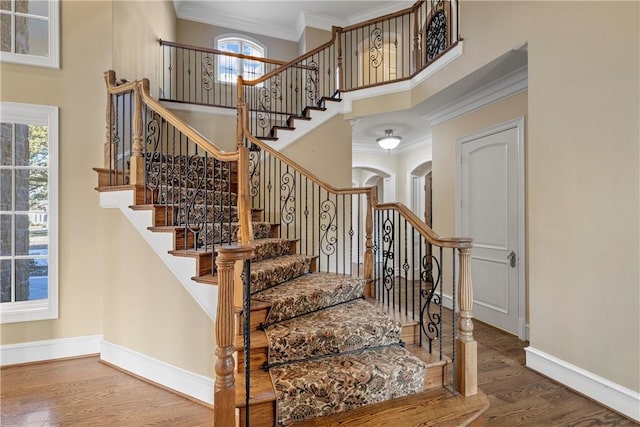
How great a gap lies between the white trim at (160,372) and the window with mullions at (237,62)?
5051 millimetres

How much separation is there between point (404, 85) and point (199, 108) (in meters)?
3.13

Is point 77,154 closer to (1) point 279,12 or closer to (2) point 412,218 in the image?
(2) point 412,218

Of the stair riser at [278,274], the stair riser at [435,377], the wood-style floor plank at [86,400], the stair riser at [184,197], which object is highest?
the stair riser at [184,197]

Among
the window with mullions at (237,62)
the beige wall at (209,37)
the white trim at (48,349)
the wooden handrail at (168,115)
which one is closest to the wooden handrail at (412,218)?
the wooden handrail at (168,115)

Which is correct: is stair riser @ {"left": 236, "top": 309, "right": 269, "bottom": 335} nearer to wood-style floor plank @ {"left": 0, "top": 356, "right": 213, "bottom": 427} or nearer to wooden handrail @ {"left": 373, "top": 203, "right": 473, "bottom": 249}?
wood-style floor plank @ {"left": 0, "top": 356, "right": 213, "bottom": 427}

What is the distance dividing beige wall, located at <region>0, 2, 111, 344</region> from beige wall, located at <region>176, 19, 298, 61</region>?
286 cm

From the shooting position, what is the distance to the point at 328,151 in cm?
482

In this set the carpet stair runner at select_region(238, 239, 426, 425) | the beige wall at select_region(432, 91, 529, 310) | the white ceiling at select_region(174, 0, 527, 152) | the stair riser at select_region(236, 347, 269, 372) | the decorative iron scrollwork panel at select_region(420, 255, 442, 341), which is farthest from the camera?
the white ceiling at select_region(174, 0, 527, 152)

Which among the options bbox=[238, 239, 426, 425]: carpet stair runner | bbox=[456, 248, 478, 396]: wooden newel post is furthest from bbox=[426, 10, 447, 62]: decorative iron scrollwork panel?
bbox=[238, 239, 426, 425]: carpet stair runner

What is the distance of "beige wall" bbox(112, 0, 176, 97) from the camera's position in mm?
3420

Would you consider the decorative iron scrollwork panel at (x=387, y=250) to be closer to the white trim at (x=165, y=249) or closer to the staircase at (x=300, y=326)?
the staircase at (x=300, y=326)

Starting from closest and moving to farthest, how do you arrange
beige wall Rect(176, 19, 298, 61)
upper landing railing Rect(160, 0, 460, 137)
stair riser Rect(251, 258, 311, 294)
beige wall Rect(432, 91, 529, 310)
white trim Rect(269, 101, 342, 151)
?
1. stair riser Rect(251, 258, 311, 294)
2. beige wall Rect(432, 91, 529, 310)
3. white trim Rect(269, 101, 342, 151)
4. upper landing railing Rect(160, 0, 460, 137)
5. beige wall Rect(176, 19, 298, 61)

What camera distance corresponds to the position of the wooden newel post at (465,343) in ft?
7.01

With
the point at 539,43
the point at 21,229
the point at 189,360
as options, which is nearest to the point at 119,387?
the point at 189,360
